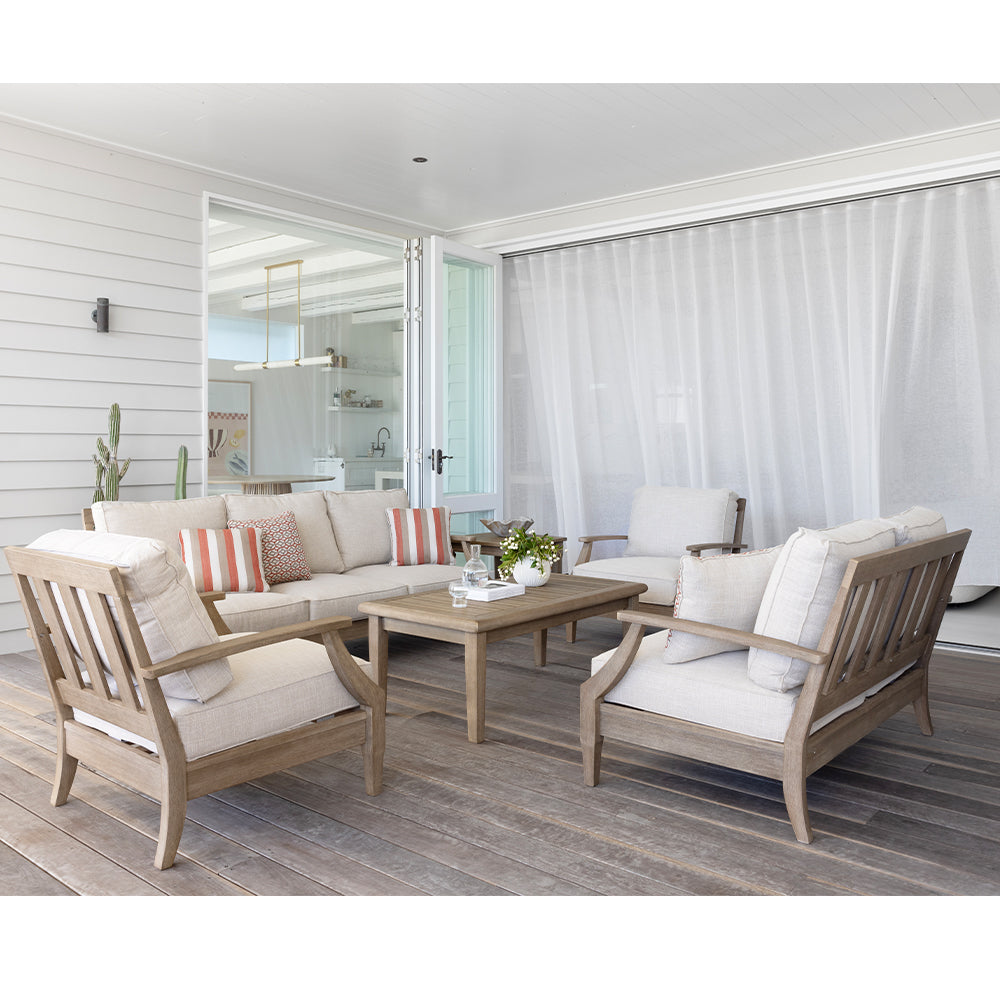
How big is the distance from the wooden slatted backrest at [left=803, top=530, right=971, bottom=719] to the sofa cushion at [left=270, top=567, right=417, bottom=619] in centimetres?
221

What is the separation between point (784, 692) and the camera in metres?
2.55

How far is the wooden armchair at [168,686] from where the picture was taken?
2262 mm

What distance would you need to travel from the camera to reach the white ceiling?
4.24 metres

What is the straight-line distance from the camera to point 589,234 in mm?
6266

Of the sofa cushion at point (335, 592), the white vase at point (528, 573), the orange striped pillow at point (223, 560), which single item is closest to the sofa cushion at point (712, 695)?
the white vase at point (528, 573)

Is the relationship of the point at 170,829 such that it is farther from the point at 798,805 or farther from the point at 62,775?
the point at 798,805

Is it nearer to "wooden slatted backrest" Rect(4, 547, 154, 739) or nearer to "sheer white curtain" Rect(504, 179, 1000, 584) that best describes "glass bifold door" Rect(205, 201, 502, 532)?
"sheer white curtain" Rect(504, 179, 1000, 584)

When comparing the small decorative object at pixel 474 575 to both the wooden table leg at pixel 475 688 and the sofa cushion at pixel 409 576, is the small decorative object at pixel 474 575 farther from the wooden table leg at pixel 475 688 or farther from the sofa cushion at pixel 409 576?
the sofa cushion at pixel 409 576

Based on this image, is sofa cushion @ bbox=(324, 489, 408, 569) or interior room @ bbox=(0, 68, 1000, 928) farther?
sofa cushion @ bbox=(324, 489, 408, 569)

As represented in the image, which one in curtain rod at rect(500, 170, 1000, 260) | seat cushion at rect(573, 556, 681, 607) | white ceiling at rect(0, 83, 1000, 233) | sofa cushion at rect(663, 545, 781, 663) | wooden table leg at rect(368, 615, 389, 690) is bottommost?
wooden table leg at rect(368, 615, 389, 690)

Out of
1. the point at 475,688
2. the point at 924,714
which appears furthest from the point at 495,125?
the point at 924,714

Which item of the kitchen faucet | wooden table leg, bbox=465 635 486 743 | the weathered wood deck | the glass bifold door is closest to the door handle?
the glass bifold door

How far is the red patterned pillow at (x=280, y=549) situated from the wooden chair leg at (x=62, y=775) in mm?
1724
